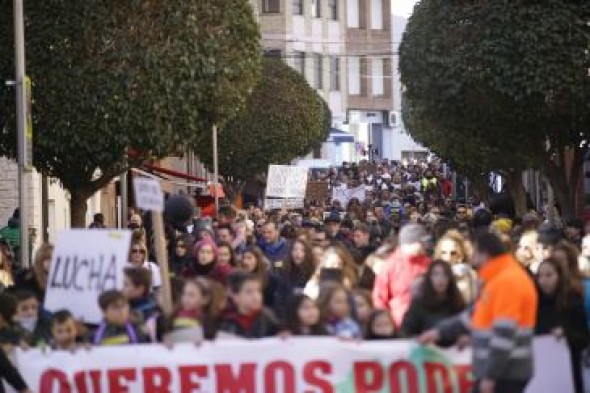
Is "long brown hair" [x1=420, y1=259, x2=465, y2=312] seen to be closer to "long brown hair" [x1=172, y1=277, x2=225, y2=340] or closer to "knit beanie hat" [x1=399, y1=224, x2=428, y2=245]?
"long brown hair" [x1=172, y1=277, x2=225, y2=340]

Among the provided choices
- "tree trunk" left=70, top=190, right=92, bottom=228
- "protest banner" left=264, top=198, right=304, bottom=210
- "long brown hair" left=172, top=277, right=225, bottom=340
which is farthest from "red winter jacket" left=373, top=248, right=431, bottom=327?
"protest banner" left=264, top=198, right=304, bottom=210

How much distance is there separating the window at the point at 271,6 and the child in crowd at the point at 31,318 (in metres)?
63.2

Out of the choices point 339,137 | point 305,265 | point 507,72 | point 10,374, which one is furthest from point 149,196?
point 339,137

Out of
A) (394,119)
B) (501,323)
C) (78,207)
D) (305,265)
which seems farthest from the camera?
(394,119)

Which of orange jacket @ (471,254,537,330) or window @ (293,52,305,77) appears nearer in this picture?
orange jacket @ (471,254,537,330)

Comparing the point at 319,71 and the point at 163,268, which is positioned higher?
the point at 319,71

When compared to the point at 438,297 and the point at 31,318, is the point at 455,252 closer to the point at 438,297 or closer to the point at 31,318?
the point at 438,297

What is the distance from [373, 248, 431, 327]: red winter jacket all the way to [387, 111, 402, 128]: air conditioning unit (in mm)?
77185

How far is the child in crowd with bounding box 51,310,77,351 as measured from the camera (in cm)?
1266

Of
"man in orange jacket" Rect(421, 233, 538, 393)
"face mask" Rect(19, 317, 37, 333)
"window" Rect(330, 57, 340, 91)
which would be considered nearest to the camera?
"man in orange jacket" Rect(421, 233, 538, 393)

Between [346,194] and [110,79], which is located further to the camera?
[346,194]

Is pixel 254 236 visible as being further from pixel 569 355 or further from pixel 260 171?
pixel 260 171

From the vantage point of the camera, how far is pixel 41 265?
52.6 ft

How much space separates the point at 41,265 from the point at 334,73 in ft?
218
